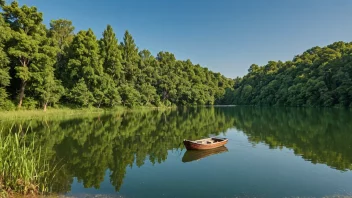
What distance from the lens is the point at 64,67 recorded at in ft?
180

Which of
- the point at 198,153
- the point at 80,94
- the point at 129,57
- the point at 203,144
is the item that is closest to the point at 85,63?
the point at 80,94

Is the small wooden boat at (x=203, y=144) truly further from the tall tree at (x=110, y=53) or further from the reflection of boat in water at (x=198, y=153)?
the tall tree at (x=110, y=53)

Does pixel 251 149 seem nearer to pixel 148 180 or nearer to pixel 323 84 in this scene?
pixel 148 180

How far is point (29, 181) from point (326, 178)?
12521 millimetres

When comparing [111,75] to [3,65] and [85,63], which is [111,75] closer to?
[85,63]

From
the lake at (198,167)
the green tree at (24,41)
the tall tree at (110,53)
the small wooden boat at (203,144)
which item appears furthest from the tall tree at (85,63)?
the small wooden boat at (203,144)

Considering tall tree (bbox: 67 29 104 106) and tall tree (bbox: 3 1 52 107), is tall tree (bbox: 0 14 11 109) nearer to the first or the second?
tall tree (bbox: 3 1 52 107)

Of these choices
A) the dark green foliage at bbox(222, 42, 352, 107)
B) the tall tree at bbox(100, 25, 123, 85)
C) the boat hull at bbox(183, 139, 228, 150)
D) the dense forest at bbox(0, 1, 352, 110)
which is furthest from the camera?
the dark green foliage at bbox(222, 42, 352, 107)

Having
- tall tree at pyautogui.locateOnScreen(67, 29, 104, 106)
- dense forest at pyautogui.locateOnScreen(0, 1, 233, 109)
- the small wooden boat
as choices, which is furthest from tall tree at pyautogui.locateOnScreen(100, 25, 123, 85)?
the small wooden boat

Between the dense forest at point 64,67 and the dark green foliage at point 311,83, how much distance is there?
4559 centimetres

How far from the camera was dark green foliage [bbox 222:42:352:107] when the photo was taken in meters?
74.4

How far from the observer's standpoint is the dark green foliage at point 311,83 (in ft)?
244

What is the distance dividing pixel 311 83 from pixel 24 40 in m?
81.9

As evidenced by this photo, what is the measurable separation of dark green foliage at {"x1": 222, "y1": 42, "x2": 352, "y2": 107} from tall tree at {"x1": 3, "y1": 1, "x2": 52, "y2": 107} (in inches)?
2968
